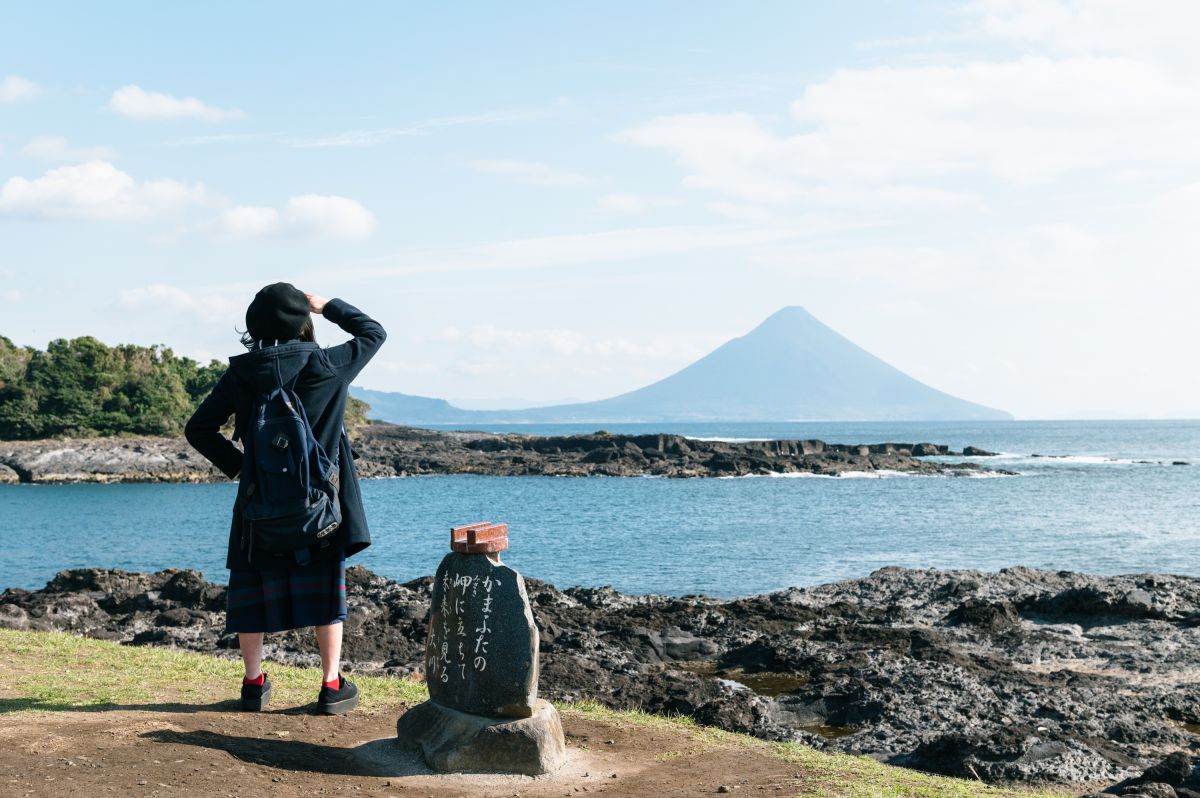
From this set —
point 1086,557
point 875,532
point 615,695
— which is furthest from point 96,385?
point 615,695

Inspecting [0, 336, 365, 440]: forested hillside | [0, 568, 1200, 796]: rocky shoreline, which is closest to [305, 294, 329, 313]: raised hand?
[0, 568, 1200, 796]: rocky shoreline

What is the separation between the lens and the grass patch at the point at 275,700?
8.20 metres

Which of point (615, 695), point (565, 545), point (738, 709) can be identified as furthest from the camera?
point (565, 545)

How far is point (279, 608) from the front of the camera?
7.83m

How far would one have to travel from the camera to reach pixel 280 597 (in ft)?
25.8

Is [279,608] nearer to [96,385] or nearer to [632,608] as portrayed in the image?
[632,608]

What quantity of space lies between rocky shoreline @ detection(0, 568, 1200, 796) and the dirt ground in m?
4.01

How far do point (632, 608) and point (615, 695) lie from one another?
8076mm

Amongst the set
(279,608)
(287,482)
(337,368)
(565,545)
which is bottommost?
(565,545)

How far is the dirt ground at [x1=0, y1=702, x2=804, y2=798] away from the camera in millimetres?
6820

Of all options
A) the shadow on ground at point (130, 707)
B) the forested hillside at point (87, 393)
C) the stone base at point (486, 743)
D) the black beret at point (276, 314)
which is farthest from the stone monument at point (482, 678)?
the forested hillside at point (87, 393)

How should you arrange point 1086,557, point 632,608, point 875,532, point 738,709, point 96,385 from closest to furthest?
point 738,709 → point 632,608 → point 1086,557 → point 875,532 → point 96,385

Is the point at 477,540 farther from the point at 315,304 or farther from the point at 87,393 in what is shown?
the point at 87,393

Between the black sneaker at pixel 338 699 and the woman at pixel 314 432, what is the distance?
0.85 metres
